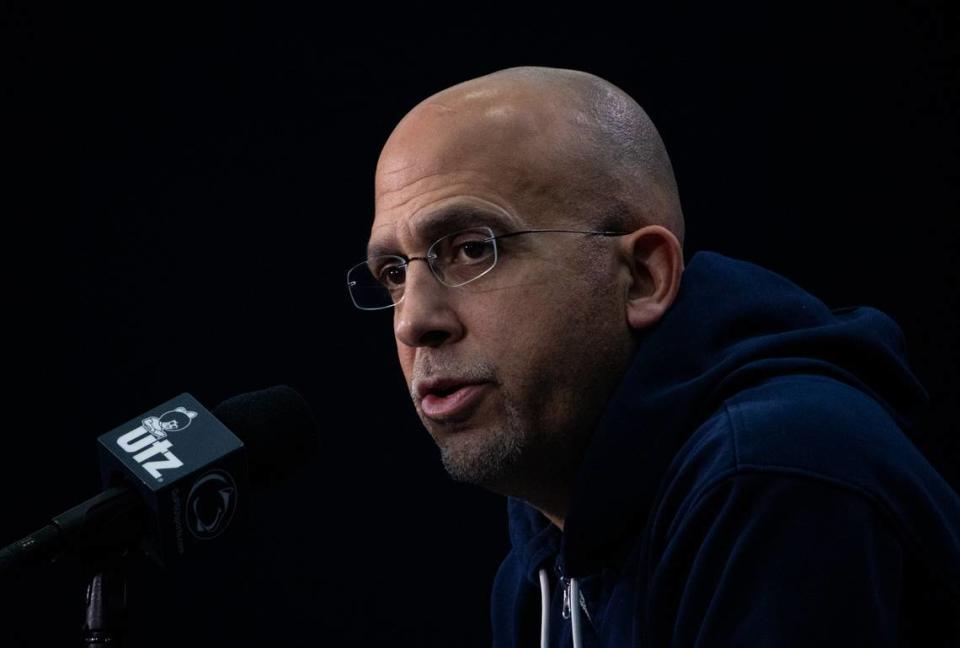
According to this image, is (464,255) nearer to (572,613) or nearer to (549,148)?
(549,148)

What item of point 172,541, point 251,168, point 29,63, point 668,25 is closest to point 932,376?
point 668,25

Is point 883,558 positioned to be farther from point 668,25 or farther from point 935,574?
point 668,25

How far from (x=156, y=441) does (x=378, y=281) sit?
0.52 m

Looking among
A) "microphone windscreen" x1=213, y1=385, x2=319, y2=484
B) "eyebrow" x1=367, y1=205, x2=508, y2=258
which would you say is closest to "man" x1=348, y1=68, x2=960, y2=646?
"eyebrow" x1=367, y1=205, x2=508, y2=258

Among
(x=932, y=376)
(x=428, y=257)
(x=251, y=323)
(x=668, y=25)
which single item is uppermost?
(x=668, y=25)

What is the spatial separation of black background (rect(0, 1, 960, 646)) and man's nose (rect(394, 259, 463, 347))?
113cm

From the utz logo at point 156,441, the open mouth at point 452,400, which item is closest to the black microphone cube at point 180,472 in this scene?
the utz logo at point 156,441

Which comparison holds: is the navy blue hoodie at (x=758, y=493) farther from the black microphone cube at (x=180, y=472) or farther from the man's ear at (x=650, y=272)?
the black microphone cube at (x=180, y=472)

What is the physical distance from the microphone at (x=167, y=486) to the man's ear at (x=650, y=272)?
20.5 inches

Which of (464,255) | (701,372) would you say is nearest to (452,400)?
(464,255)

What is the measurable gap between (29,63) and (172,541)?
166 cm

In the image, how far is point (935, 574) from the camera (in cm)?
111

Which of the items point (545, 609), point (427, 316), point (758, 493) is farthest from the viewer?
point (545, 609)

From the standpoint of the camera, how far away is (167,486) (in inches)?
44.8
